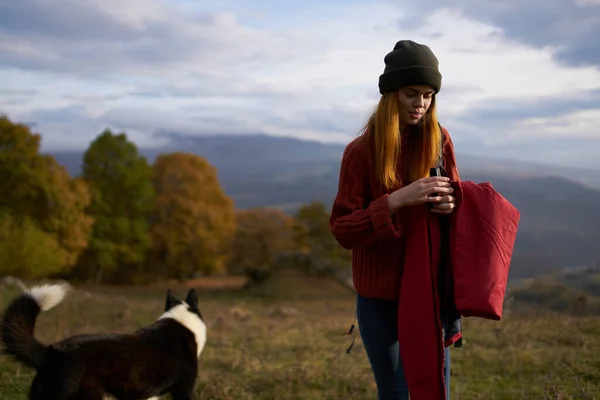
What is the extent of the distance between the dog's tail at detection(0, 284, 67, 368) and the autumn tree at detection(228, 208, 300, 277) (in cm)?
2741

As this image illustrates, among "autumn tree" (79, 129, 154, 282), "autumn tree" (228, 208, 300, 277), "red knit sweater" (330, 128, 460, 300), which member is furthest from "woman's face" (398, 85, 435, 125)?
"autumn tree" (228, 208, 300, 277)

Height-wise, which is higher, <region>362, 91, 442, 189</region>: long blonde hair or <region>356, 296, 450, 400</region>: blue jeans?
<region>362, 91, 442, 189</region>: long blonde hair

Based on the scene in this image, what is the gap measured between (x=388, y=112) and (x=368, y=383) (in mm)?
3612

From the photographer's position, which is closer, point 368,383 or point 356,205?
point 356,205

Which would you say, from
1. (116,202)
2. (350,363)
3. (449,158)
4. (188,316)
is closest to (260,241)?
(116,202)

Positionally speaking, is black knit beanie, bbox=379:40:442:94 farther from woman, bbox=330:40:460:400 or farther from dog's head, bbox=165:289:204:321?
dog's head, bbox=165:289:204:321

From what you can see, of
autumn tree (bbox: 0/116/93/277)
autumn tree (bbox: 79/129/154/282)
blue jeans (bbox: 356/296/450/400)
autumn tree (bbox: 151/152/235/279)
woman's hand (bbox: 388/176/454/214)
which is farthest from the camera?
autumn tree (bbox: 151/152/235/279)

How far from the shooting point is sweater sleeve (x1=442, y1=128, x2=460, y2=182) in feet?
9.28

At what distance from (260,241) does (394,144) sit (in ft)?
100

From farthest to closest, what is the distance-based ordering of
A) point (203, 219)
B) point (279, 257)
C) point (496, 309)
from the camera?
point (203, 219) → point (279, 257) → point (496, 309)

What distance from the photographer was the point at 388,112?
2625 mm

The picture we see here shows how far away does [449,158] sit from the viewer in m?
2.85

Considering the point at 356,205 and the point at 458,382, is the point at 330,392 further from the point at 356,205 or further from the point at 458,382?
the point at 356,205

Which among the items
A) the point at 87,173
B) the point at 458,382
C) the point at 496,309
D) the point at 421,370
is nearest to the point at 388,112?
the point at 496,309
